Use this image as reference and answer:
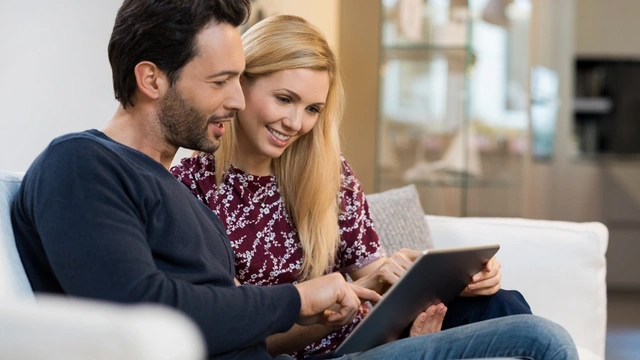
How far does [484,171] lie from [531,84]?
1.97m

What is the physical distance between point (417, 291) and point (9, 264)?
64 centimetres

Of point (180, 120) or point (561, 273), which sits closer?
point (180, 120)

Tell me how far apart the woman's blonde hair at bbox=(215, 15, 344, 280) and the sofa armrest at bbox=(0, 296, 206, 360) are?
1.12m

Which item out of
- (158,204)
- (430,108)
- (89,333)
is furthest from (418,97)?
(89,333)

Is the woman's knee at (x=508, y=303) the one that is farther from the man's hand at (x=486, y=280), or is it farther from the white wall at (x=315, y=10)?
the white wall at (x=315, y=10)

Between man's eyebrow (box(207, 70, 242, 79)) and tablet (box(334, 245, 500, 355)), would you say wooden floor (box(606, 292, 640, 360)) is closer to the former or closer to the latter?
tablet (box(334, 245, 500, 355))

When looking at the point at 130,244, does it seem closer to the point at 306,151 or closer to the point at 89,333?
the point at 89,333

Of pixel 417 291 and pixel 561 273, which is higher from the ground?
pixel 417 291

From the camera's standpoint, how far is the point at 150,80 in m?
1.38

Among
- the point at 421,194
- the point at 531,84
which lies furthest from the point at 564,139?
the point at 421,194

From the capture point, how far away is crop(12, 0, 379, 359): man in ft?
3.71

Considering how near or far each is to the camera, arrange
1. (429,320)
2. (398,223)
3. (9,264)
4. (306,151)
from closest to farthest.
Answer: (9,264), (429,320), (306,151), (398,223)

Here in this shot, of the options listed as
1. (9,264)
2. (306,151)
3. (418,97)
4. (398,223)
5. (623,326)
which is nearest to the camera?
(9,264)

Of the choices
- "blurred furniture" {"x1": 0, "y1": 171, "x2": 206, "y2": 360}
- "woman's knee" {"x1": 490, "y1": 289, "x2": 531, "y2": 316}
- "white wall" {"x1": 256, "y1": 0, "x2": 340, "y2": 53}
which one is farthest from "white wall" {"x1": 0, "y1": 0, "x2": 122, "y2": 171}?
"blurred furniture" {"x1": 0, "y1": 171, "x2": 206, "y2": 360}
